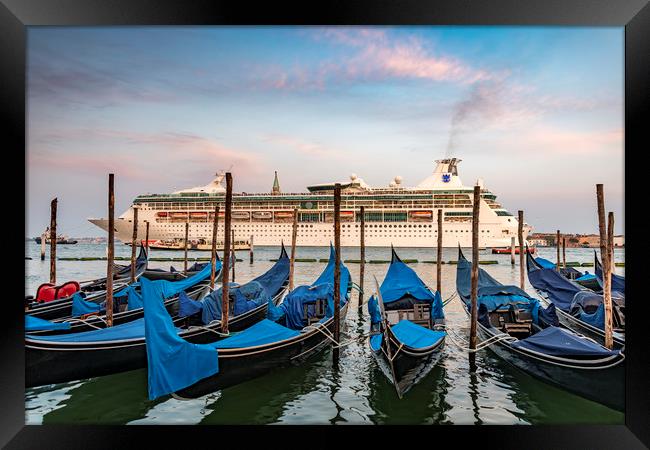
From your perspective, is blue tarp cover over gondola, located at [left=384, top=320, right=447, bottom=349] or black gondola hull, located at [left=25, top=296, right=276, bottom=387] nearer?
black gondola hull, located at [left=25, top=296, right=276, bottom=387]

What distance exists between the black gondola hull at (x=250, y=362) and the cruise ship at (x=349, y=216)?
2380cm

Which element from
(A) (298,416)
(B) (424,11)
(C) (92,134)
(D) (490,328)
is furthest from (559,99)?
(C) (92,134)

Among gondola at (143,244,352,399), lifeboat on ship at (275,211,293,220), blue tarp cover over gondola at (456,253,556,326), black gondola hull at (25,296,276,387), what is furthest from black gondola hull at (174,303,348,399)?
lifeboat on ship at (275,211,293,220)

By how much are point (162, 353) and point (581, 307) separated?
5686 millimetres

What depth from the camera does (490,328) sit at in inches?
215

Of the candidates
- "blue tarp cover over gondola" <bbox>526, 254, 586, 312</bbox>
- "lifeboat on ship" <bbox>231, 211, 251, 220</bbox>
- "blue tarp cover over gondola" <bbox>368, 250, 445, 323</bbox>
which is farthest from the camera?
"lifeboat on ship" <bbox>231, 211, 251, 220</bbox>

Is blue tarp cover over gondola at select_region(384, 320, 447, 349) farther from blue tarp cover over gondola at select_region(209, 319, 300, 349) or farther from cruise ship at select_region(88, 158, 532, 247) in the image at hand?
cruise ship at select_region(88, 158, 532, 247)

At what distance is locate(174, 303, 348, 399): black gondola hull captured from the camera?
3709 millimetres

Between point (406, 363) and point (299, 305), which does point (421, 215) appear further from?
point (406, 363)

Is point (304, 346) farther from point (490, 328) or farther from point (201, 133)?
point (201, 133)

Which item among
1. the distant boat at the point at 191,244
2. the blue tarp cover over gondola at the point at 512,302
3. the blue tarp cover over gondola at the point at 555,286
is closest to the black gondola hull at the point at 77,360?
the blue tarp cover over gondola at the point at 512,302

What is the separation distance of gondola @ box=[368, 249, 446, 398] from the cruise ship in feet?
72.8

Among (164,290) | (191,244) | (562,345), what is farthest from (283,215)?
(562,345)
